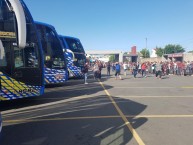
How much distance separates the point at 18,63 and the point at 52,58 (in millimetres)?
6600

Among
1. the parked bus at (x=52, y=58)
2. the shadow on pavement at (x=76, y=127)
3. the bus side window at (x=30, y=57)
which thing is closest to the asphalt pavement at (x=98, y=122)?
the shadow on pavement at (x=76, y=127)

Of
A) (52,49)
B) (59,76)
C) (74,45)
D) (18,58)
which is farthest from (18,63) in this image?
(74,45)

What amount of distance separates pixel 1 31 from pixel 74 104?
3.76m

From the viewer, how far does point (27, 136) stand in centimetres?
668

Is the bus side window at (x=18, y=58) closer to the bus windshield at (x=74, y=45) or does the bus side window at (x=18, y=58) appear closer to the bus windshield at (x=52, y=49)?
the bus windshield at (x=52, y=49)

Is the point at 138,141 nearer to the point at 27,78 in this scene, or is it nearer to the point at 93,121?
the point at 93,121

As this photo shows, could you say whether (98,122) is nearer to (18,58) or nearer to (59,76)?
(18,58)

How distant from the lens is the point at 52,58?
55.7 ft

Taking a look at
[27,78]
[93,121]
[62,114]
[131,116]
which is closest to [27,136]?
[93,121]

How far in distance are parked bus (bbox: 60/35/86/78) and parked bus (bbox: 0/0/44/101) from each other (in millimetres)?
11375

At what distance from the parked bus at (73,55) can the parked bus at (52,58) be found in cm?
496

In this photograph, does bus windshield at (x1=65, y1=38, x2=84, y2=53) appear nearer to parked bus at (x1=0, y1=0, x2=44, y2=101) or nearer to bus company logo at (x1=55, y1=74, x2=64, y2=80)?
bus company logo at (x1=55, y1=74, x2=64, y2=80)

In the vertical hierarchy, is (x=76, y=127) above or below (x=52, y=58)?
below

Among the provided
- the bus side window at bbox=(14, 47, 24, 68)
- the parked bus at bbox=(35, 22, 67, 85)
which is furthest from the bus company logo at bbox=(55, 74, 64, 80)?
the bus side window at bbox=(14, 47, 24, 68)
